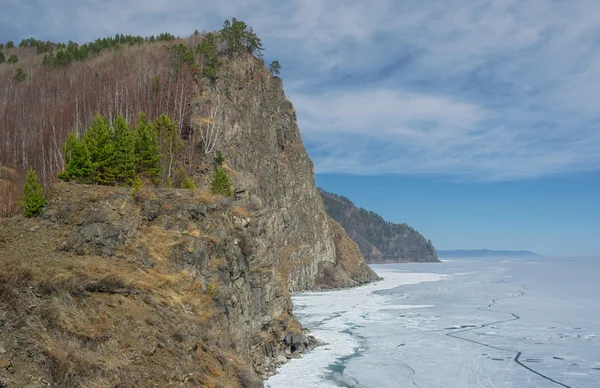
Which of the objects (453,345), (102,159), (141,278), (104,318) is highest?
(102,159)

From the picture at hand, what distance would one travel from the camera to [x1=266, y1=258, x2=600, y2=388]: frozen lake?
23.2 metres

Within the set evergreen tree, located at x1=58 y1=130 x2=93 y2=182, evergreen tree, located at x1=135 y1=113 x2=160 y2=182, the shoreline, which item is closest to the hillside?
evergreen tree, located at x1=58 y1=130 x2=93 y2=182

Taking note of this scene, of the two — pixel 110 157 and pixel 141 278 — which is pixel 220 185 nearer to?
pixel 110 157

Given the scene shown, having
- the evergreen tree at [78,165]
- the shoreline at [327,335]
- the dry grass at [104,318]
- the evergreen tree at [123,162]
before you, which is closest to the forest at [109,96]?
the evergreen tree at [123,162]

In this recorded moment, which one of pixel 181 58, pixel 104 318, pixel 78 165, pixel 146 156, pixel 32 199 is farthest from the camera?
pixel 181 58

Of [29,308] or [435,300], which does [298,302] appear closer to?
[435,300]

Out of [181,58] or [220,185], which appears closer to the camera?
[220,185]

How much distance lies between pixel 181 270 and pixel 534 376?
19262 millimetres

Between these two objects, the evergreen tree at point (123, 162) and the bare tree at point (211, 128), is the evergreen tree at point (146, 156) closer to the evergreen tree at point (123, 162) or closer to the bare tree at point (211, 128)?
the evergreen tree at point (123, 162)

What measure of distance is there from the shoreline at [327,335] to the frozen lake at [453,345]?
0.06m

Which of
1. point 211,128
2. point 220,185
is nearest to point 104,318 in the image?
point 220,185

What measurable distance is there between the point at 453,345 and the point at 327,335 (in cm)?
991

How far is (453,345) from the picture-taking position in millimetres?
30688

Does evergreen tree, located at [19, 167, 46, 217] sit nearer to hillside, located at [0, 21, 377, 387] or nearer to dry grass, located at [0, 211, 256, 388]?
hillside, located at [0, 21, 377, 387]
